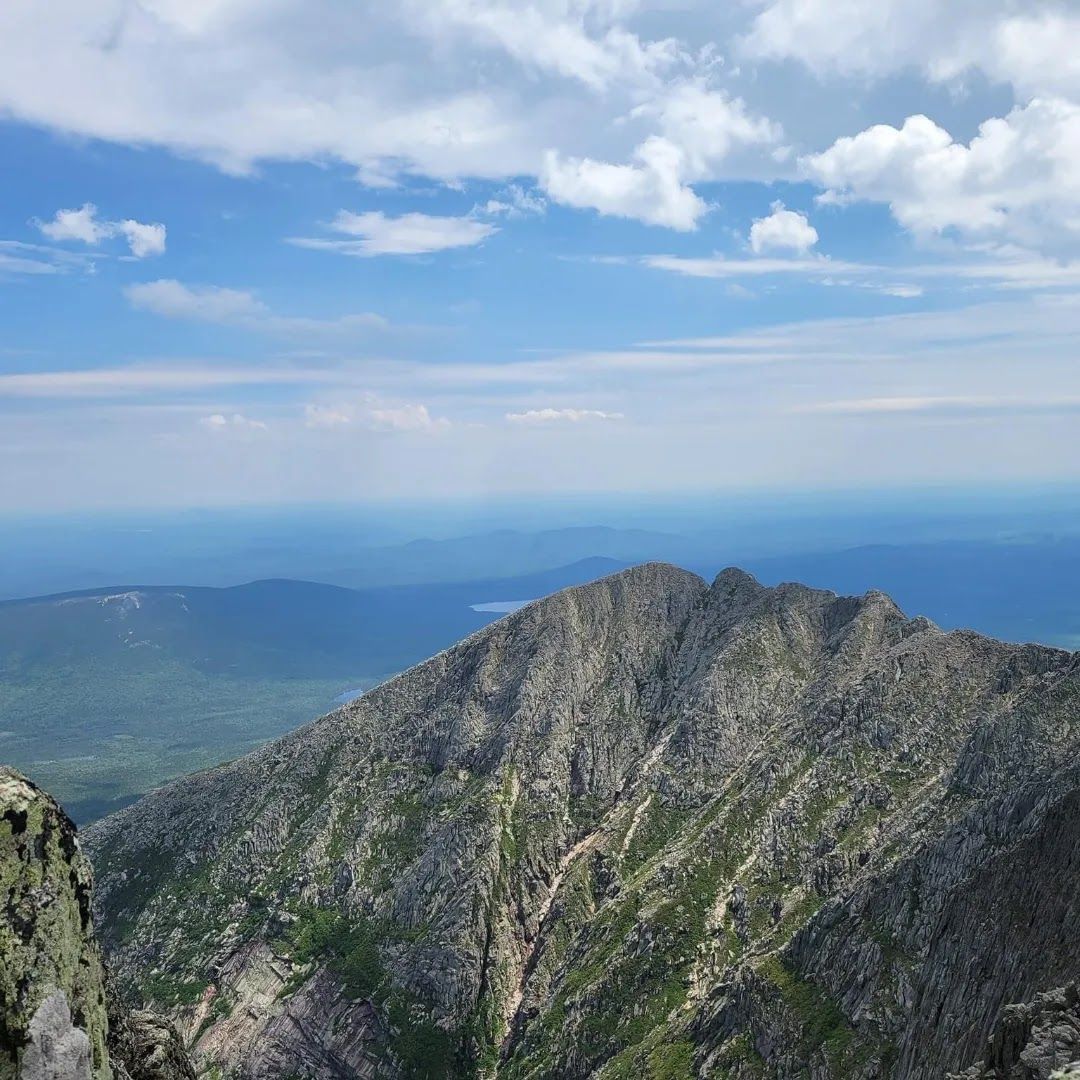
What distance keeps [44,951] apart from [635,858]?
12997 cm

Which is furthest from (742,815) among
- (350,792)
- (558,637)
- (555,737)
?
(350,792)

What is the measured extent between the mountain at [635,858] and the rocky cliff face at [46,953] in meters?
52.6

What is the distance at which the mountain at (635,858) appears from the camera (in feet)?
289

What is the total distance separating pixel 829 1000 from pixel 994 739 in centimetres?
3880

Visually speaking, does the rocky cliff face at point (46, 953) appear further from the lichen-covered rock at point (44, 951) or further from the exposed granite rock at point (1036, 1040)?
the exposed granite rock at point (1036, 1040)

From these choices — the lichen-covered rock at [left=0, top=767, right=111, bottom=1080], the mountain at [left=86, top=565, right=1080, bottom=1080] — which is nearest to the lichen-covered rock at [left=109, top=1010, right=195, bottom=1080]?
the lichen-covered rock at [left=0, top=767, right=111, bottom=1080]

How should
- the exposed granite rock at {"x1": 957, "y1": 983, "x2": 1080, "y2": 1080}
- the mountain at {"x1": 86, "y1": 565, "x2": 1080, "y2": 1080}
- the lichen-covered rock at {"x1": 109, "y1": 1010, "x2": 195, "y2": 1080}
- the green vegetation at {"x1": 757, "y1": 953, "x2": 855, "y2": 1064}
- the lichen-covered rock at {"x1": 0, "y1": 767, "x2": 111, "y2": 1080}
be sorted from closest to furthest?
the lichen-covered rock at {"x1": 0, "y1": 767, "x2": 111, "y2": 1080}
the lichen-covered rock at {"x1": 109, "y1": 1010, "x2": 195, "y2": 1080}
the exposed granite rock at {"x1": 957, "y1": 983, "x2": 1080, "y2": 1080}
the green vegetation at {"x1": 757, "y1": 953, "x2": 855, "y2": 1064}
the mountain at {"x1": 86, "y1": 565, "x2": 1080, "y2": 1080}

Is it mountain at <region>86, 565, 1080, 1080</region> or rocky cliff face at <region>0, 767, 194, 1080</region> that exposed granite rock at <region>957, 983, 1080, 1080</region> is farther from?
rocky cliff face at <region>0, 767, 194, 1080</region>

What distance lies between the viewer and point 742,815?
135 m

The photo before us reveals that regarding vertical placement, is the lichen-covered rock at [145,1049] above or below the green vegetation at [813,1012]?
above

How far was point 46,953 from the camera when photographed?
24.4 meters

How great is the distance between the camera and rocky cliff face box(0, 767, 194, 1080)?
23375 mm

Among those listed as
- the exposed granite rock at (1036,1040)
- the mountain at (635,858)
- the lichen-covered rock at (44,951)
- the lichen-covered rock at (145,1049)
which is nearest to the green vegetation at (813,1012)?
the mountain at (635,858)

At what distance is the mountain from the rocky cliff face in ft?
173
